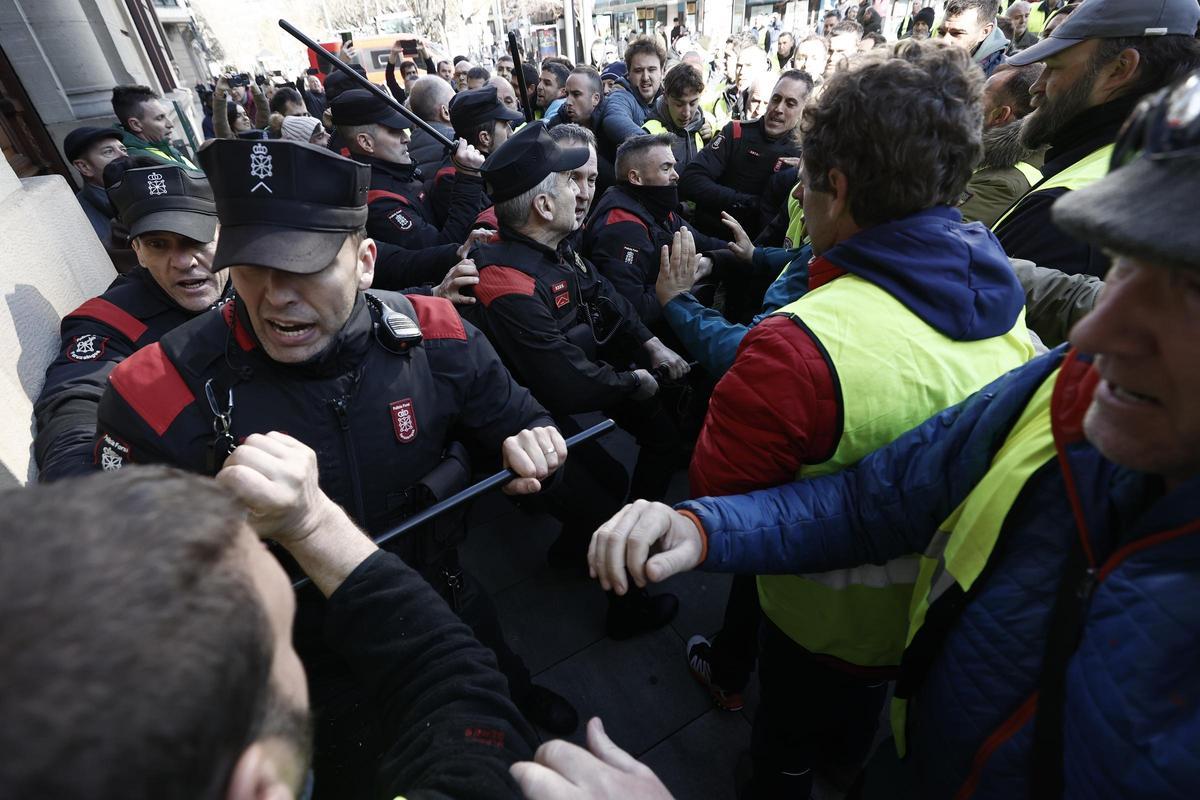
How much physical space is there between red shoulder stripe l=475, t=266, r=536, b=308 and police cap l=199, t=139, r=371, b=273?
1168 mm

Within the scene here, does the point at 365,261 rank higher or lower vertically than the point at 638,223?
higher

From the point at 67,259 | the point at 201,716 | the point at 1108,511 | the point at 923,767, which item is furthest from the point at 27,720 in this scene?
the point at 67,259

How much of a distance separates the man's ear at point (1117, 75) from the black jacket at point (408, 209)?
11.1 ft

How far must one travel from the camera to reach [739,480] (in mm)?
1600

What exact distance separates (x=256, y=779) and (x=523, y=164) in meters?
2.58

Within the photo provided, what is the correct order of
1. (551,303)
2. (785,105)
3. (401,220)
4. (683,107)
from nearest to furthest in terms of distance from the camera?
1. (551,303)
2. (401,220)
3. (785,105)
4. (683,107)

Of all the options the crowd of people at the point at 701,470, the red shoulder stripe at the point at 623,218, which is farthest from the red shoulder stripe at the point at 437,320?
the red shoulder stripe at the point at 623,218

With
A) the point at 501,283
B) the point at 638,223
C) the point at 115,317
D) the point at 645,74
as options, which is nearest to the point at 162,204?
the point at 115,317

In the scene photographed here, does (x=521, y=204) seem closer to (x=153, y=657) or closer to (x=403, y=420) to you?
(x=403, y=420)

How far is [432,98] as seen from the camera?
5906mm

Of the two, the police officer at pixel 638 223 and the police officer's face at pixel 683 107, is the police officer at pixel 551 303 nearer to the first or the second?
the police officer at pixel 638 223

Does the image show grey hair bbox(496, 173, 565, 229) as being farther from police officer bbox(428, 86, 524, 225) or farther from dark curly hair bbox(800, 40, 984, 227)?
police officer bbox(428, 86, 524, 225)

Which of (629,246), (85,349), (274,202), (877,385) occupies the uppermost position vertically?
(274,202)

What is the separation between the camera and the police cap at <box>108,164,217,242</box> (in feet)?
7.50
